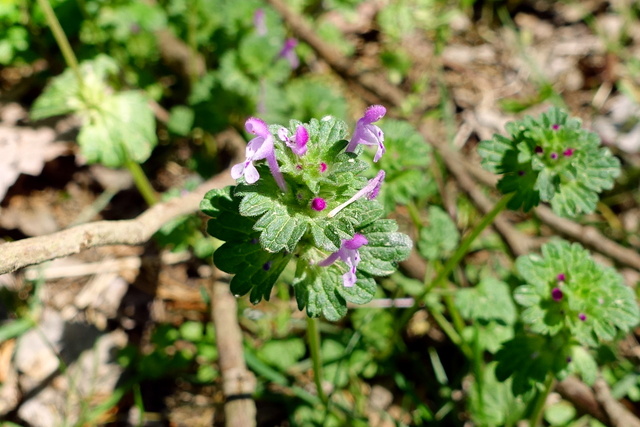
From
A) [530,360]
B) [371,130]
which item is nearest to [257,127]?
[371,130]

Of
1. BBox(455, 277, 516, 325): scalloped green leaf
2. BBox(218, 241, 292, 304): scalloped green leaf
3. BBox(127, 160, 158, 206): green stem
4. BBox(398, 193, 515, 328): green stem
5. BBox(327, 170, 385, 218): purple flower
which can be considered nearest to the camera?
BBox(327, 170, 385, 218): purple flower

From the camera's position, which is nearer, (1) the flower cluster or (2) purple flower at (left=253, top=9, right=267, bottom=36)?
(1) the flower cluster

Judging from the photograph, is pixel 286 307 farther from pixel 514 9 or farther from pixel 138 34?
pixel 514 9

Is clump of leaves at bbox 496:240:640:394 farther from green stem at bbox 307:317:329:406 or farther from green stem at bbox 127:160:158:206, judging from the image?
green stem at bbox 127:160:158:206

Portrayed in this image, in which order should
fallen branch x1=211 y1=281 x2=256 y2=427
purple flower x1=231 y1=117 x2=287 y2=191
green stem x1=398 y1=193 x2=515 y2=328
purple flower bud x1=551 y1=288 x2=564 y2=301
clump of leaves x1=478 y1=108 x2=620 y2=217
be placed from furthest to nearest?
fallen branch x1=211 y1=281 x2=256 y2=427
green stem x1=398 y1=193 x2=515 y2=328
purple flower bud x1=551 y1=288 x2=564 y2=301
clump of leaves x1=478 y1=108 x2=620 y2=217
purple flower x1=231 y1=117 x2=287 y2=191

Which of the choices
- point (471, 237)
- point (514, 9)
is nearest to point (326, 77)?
point (514, 9)

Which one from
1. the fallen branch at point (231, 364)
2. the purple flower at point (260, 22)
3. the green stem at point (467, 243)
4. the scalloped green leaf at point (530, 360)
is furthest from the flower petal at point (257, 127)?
the purple flower at point (260, 22)

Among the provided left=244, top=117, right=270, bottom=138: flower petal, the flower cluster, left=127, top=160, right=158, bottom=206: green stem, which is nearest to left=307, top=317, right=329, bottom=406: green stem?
the flower cluster
